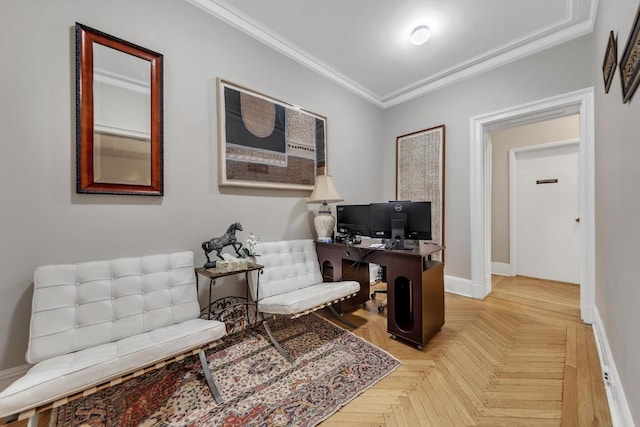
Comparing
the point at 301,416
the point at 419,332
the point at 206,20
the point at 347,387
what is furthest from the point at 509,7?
the point at 301,416

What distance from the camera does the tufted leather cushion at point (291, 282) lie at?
6.39ft

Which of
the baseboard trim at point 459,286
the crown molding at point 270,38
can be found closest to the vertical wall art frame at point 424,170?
the baseboard trim at point 459,286

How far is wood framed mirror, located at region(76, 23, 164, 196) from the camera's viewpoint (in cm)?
162

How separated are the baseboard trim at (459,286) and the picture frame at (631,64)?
2.42 metres

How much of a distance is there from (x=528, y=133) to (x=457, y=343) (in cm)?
367

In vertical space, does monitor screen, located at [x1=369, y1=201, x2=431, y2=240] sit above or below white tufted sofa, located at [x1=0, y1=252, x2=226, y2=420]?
above

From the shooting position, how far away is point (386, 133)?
13.2 feet

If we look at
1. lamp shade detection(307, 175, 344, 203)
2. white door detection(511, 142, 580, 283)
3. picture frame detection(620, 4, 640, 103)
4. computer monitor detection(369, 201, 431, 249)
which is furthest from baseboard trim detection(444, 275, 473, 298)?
picture frame detection(620, 4, 640, 103)

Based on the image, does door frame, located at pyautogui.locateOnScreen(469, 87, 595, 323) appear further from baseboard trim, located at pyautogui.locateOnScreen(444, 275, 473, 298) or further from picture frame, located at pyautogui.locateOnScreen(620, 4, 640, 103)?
picture frame, located at pyautogui.locateOnScreen(620, 4, 640, 103)

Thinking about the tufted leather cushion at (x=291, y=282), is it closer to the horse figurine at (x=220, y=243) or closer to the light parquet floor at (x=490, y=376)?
the horse figurine at (x=220, y=243)

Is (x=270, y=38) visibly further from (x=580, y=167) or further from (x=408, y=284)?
(x=580, y=167)

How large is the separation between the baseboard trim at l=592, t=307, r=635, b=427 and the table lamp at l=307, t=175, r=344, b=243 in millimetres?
2167

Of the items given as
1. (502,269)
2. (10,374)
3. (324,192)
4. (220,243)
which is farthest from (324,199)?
(502,269)

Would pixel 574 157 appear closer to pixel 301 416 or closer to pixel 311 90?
pixel 311 90
